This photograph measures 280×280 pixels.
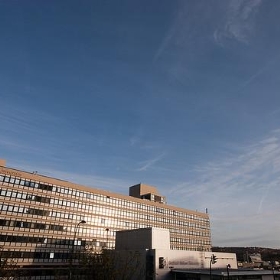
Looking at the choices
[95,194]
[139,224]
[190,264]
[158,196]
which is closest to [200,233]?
[158,196]

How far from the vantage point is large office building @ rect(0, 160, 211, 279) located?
2724 inches

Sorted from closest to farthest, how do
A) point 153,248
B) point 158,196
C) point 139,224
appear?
point 153,248
point 139,224
point 158,196

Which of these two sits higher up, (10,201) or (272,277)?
(10,201)

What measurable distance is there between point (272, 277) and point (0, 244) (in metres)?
66.8

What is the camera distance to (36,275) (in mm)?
69750

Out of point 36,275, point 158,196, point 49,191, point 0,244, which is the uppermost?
point 158,196

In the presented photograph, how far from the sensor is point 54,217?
76.8 metres

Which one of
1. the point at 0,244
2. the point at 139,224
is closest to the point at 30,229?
the point at 0,244

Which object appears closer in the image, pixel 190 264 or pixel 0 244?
pixel 0 244

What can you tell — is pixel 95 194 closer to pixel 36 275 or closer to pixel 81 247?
pixel 81 247

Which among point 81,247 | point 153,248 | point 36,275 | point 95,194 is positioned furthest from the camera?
point 95,194

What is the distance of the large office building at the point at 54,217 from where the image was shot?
227 ft

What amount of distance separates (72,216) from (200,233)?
60896mm

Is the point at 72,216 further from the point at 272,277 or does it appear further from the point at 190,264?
the point at 272,277
